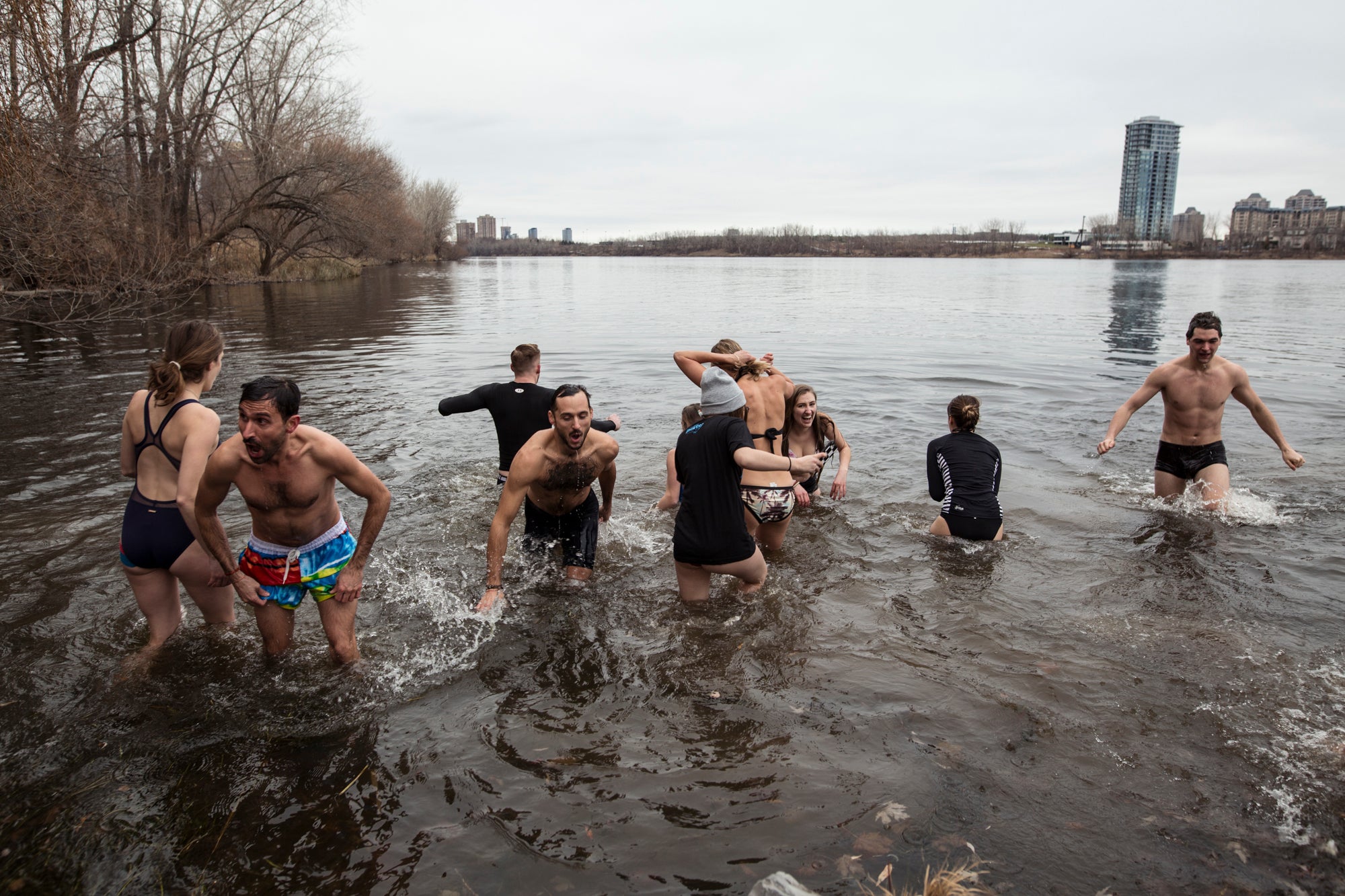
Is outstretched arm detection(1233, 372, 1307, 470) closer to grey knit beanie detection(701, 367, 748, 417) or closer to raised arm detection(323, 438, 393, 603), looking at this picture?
grey knit beanie detection(701, 367, 748, 417)

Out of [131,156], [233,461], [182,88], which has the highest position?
[182,88]

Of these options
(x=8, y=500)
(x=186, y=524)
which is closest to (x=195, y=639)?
(x=186, y=524)

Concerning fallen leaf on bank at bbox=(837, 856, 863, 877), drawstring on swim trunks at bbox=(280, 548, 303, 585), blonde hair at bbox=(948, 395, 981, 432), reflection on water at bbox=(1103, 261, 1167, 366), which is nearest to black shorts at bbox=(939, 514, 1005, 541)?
blonde hair at bbox=(948, 395, 981, 432)

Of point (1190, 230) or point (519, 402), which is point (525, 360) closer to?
point (519, 402)

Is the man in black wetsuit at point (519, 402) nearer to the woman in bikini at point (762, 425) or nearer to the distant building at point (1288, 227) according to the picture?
the woman in bikini at point (762, 425)

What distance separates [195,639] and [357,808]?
2.27 metres

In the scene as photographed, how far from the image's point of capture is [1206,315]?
306 inches

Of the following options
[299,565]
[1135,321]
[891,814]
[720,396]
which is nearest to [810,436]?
[720,396]

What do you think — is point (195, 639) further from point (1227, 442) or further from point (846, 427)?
point (1227, 442)

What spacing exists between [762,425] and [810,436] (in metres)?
1.09

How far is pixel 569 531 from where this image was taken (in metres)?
6.31

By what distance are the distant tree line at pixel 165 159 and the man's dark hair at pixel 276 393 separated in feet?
41.5

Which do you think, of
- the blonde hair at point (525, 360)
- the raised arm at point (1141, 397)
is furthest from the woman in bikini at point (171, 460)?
the raised arm at point (1141, 397)

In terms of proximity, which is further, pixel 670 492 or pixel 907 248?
pixel 907 248
